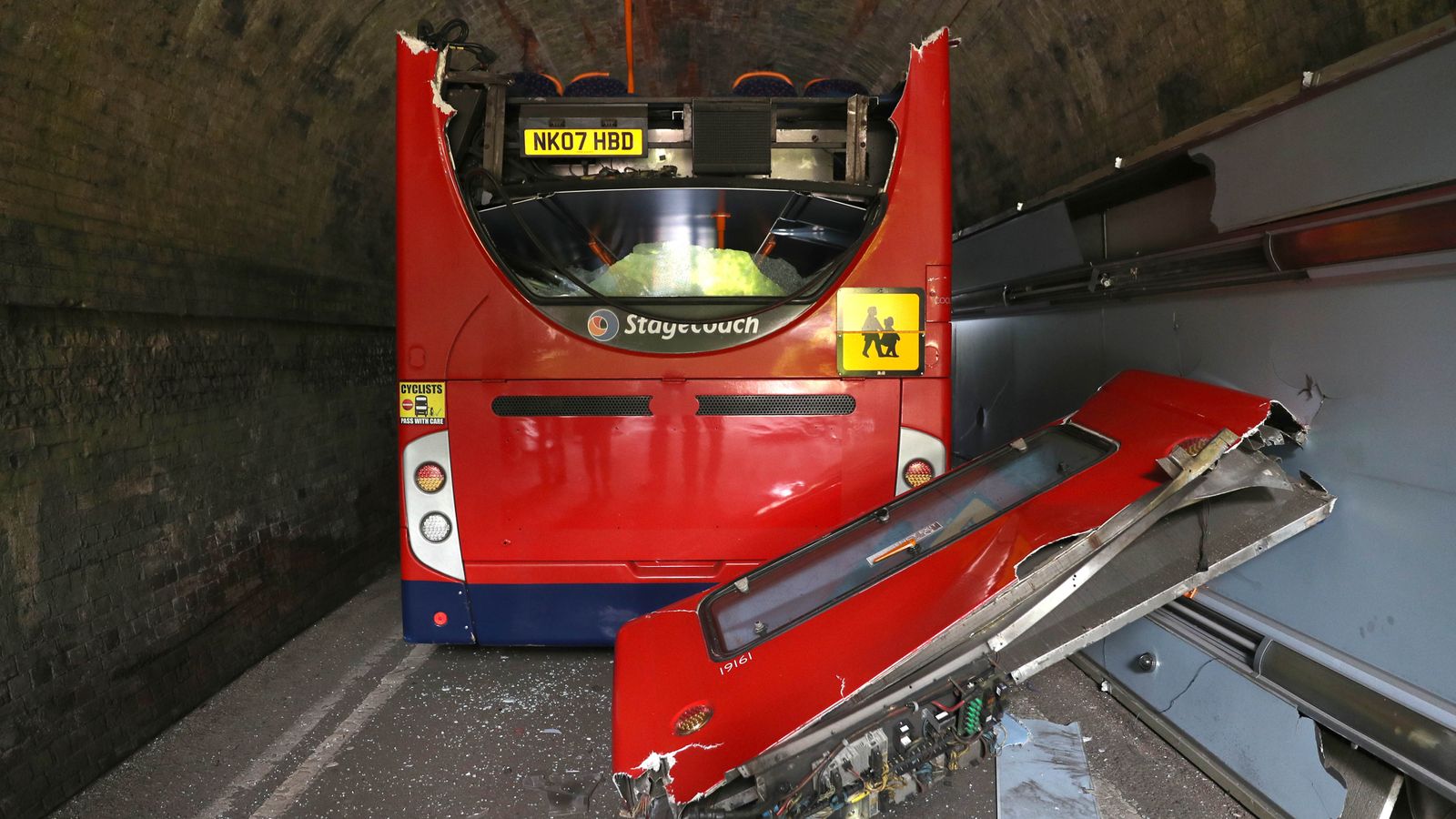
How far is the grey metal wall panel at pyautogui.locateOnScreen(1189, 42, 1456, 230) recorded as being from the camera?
2.57 meters

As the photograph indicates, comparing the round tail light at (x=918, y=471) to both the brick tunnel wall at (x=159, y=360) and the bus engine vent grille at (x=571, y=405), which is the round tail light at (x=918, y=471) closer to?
the bus engine vent grille at (x=571, y=405)

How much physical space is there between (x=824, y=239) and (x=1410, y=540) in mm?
2910

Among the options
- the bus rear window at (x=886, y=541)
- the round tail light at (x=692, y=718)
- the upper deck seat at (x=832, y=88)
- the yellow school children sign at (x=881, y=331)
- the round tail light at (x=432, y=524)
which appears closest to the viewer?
the round tail light at (x=692, y=718)

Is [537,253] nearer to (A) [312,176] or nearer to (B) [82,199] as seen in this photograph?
(B) [82,199]

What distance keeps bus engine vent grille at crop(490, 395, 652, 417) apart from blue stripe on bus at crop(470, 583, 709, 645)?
85 cm

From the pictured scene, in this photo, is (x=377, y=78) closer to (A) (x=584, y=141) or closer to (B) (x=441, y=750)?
(A) (x=584, y=141)

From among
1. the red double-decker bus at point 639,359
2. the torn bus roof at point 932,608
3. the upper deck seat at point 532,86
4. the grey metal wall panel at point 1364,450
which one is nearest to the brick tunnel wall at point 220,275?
the red double-decker bus at point 639,359

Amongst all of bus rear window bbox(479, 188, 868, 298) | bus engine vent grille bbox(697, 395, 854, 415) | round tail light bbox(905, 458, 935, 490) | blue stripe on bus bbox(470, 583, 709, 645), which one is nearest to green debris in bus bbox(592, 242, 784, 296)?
bus rear window bbox(479, 188, 868, 298)

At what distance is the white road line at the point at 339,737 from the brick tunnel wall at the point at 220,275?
89 cm

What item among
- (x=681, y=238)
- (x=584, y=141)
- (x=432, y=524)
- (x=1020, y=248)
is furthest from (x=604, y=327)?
(x=1020, y=248)

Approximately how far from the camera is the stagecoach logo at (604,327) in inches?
173

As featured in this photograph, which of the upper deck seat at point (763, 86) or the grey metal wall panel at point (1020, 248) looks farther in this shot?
the grey metal wall panel at point (1020, 248)

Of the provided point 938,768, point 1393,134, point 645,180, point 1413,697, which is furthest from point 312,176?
point 1413,697

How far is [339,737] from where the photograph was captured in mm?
4102
